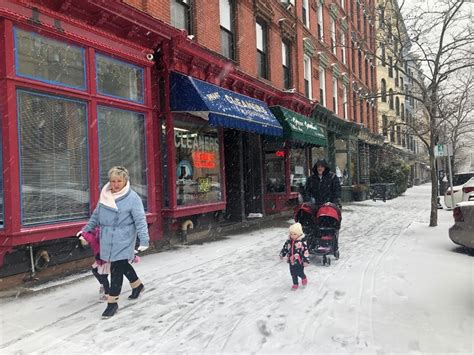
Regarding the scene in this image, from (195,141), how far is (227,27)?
4.31m

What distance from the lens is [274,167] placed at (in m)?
15.0

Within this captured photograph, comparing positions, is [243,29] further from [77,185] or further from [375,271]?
[375,271]

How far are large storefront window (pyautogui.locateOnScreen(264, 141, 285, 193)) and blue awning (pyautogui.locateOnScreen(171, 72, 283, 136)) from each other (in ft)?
9.39

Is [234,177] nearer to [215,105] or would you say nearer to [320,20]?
[215,105]

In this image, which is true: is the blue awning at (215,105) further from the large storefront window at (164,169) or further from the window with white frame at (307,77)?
the window with white frame at (307,77)

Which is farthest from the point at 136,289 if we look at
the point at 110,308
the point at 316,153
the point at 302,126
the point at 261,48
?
the point at 316,153

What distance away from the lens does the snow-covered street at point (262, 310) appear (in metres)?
3.88

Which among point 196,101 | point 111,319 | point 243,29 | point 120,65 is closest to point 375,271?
point 111,319

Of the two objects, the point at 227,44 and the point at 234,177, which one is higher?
the point at 227,44

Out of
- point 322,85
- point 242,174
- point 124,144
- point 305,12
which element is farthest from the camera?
point 322,85

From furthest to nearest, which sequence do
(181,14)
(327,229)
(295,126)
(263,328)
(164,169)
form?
1. (295,126)
2. (181,14)
3. (164,169)
4. (327,229)
5. (263,328)

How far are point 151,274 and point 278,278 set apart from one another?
6.42 feet

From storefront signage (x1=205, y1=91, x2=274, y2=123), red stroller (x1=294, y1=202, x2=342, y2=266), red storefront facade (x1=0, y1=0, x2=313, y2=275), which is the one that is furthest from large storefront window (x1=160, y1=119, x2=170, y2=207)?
red stroller (x1=294, y1=202, x2=342, y2=266)

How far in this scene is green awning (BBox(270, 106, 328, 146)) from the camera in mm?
13531
